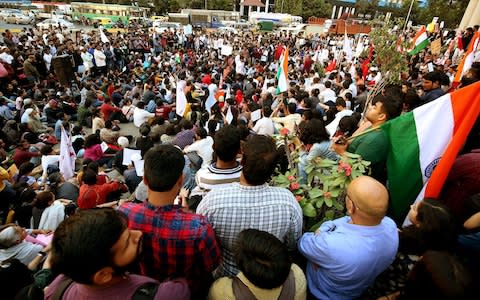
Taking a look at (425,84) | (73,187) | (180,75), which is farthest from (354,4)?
→ (73,187)

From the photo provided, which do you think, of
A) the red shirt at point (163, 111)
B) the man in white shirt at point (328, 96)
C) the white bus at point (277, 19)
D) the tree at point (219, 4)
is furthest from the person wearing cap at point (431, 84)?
the tree at point (219, 4)

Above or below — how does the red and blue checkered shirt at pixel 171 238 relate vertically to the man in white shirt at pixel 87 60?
above

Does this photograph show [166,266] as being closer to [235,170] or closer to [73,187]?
[235,170]

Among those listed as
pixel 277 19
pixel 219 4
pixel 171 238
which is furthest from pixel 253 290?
pixel 219 4

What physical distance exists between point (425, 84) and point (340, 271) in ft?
16.5

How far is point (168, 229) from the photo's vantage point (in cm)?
164

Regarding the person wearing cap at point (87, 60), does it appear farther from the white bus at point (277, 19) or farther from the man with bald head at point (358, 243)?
the white bus at point (277, 19)

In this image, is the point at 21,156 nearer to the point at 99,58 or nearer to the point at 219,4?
the point at 99,58

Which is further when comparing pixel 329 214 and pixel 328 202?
pixel 329 214

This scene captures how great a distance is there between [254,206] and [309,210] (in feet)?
1.74

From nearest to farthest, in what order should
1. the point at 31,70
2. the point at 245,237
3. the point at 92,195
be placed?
the point at 245,237
the point at 92,195
the point at 31,70

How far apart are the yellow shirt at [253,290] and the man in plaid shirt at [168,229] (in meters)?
0.17

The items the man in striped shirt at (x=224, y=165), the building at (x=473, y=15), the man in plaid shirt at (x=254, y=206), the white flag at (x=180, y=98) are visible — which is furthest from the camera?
the building at (x=473, y=15)

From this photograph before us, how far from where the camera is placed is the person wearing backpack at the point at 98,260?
1.22 meters
